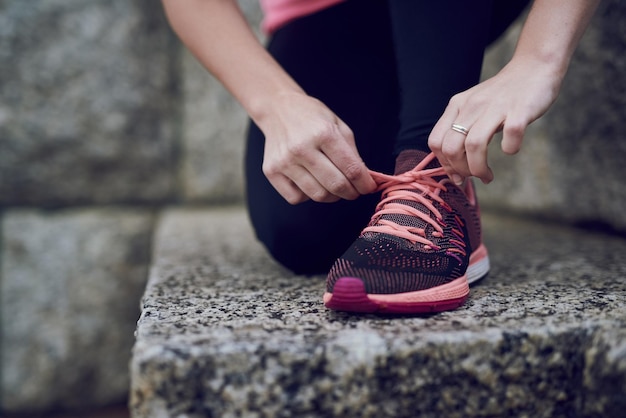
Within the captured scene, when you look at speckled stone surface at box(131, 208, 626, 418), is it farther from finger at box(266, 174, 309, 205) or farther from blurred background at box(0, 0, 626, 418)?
blurred background at box(0, 0, 626, 418)

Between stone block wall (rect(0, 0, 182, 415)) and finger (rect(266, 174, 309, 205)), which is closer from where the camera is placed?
finger (rect(266, 174, 309, 205))

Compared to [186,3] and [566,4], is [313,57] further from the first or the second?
[566,4]

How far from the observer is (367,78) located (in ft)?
2.82

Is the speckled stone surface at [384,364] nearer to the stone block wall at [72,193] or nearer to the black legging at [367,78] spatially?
the black legging at [367,78]

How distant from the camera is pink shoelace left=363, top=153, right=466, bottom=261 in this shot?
23.8 inches

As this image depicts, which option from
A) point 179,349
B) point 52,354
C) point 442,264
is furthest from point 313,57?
point 52,354

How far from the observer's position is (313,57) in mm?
863

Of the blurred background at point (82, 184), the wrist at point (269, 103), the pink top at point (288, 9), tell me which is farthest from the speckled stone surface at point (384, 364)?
the blurred background at point (82, 184)

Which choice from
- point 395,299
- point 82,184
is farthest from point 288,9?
point 82,184

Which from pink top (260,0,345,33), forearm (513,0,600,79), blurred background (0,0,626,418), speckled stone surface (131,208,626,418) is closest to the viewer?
speckled stone surface (131,208,626,418)

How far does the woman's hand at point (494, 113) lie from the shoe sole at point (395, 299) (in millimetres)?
127

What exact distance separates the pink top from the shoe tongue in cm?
36

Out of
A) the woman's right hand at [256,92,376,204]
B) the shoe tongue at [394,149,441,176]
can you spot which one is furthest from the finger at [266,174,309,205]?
the shoe tongue at [394,149,441,176]

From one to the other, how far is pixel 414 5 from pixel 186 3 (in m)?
0.30
